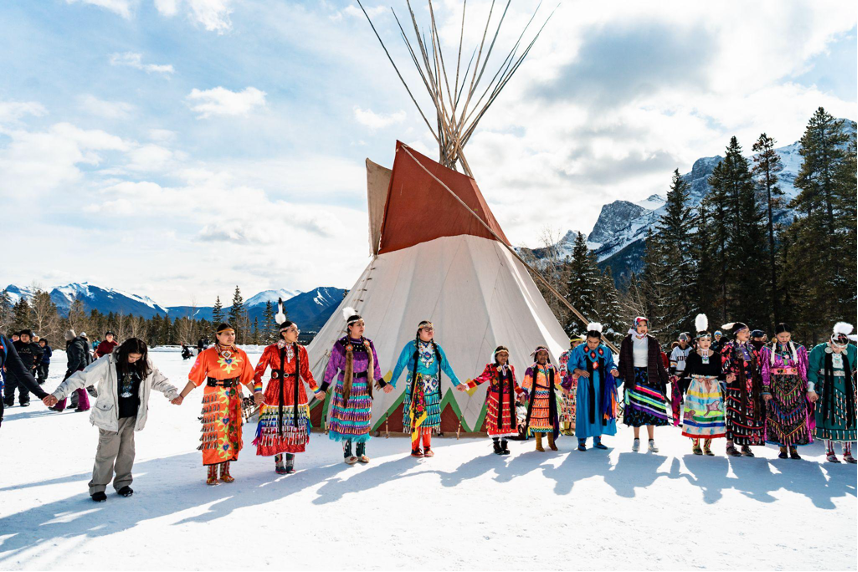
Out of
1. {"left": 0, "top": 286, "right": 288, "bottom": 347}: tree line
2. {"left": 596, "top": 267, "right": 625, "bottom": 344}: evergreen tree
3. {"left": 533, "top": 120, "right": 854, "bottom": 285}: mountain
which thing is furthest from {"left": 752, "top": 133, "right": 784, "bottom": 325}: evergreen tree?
{"left": 533, "top": 120, "right": 854, "bottom": 285}: mountain

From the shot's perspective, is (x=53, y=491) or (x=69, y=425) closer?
(x=53, y=491)

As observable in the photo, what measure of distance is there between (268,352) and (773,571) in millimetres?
3981

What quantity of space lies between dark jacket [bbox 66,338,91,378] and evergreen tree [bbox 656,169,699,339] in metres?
22.7

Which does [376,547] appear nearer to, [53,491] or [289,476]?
[289,476]

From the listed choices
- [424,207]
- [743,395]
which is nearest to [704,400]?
[743,395]

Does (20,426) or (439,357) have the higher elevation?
(439,357)

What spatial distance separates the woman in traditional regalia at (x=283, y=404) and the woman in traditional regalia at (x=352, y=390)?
13.2 inches

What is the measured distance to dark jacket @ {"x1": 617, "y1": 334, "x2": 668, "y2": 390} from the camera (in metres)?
5.62

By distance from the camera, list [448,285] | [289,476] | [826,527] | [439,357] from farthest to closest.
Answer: [448,285] < [439,357] < [289,476] < [826,527]

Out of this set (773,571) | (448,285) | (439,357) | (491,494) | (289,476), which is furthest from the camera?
(448,285)

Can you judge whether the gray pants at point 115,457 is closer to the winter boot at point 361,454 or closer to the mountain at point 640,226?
the winter boot at point 361,454

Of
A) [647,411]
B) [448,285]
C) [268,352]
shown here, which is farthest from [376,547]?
[448,285]

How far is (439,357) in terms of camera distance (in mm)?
5387

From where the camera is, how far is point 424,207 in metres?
7.75
